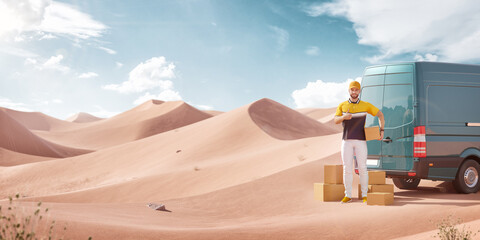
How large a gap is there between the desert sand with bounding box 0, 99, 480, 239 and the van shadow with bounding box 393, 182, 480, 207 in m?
0.02

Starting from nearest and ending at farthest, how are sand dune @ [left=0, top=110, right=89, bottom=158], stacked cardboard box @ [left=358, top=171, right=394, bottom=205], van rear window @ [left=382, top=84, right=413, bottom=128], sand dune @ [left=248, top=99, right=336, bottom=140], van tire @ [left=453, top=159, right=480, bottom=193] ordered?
1. stacked cardboard box @ [left=358, top=171, right=394, bottom=205]
2. van rear window @ [left=382, top=84, right=413, bottom=128]
3. van tire @ [left=453, top=159, right=480, bottom=193]
4. sand dune @ [left=248, top=99, right=336, bottom=140]
5. sand dune @ [left=0, top=110, right=89, bottom=158]

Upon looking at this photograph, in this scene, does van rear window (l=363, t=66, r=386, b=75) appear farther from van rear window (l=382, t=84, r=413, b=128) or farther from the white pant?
the white pant

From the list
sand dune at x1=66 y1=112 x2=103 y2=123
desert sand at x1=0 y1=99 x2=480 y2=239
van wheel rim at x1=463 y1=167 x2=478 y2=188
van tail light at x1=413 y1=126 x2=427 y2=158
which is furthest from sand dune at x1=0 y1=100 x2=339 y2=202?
sand dune at x1=66 y1=112 x2=103 y2=123

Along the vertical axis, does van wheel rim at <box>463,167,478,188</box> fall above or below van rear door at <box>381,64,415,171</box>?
below

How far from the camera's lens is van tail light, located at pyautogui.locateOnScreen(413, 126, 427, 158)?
→ 31.8 ft

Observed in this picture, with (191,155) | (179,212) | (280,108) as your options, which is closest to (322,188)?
(179,212)

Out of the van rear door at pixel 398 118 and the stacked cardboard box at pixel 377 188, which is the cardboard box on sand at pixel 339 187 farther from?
the van rear door at pixel 398 118

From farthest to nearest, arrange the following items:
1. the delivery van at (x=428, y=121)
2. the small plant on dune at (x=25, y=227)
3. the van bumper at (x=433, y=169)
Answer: the delivery van at (x=428, y=121) < the van bumper at (x=433, y=169) < the small plant on dune at (x=25, y=227)

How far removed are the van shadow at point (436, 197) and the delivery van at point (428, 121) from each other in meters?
0.37

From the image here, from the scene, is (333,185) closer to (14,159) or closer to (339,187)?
(339,187)

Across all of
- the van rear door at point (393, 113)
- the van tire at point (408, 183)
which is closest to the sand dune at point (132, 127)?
the van tire at point (408, 183)

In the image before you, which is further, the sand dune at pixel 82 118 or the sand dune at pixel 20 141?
the sand dune at pixel 82 118

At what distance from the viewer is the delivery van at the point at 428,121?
986 centimetres

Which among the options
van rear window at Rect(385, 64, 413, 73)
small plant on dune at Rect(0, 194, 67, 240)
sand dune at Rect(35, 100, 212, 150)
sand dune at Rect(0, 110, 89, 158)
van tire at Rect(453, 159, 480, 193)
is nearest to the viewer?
small plant on dune at Rect(0, 194, 67, 240)
